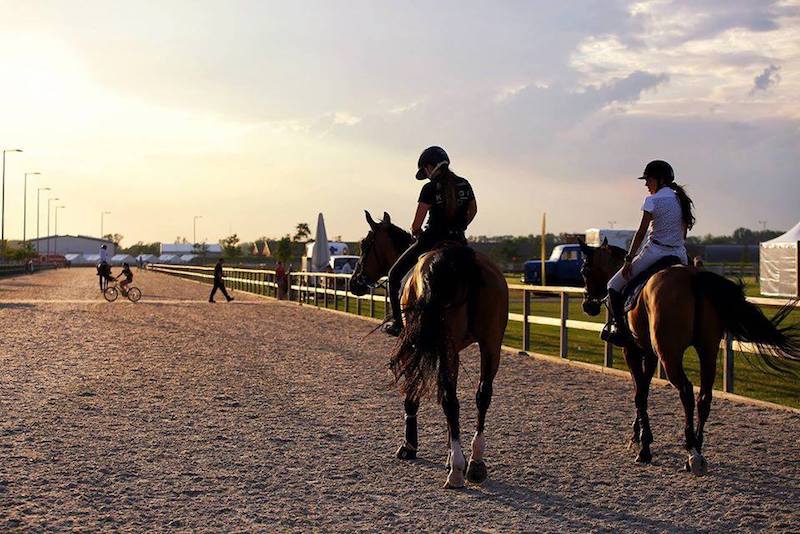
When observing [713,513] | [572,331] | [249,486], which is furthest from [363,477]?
[572,331]

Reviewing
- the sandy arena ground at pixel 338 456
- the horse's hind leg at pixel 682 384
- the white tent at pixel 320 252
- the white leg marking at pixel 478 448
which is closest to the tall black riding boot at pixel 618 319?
the horse's hind leg at pixel 682 384

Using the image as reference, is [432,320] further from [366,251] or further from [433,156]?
[366,251]

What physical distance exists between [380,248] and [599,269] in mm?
1933

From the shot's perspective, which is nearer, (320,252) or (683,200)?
(683,200)

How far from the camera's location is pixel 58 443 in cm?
746

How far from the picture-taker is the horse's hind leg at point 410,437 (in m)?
6.99

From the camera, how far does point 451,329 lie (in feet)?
20.7

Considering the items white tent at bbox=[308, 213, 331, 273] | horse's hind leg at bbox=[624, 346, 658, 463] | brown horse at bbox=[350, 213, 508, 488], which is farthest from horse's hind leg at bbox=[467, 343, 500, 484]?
white tent at bbox=[308, 213, 331, 273]

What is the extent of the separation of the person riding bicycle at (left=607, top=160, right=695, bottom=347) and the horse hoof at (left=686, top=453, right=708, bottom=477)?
4.45 feet

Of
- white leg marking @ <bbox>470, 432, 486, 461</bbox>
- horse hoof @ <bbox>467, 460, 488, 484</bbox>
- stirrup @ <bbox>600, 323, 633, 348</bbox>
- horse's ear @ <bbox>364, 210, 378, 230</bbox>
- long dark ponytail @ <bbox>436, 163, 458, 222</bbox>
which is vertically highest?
long dark ponytail @ <bbox>436, 163, 458, 222</bbox>

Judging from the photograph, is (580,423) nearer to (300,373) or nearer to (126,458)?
(126,458)

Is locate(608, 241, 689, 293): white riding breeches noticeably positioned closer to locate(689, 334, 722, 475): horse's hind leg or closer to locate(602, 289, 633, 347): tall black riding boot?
locate(602, 289, 633, 347): tall black riding boot

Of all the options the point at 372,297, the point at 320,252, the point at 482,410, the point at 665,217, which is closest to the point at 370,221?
the point at 482,410

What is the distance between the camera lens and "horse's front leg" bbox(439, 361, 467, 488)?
606 cm
